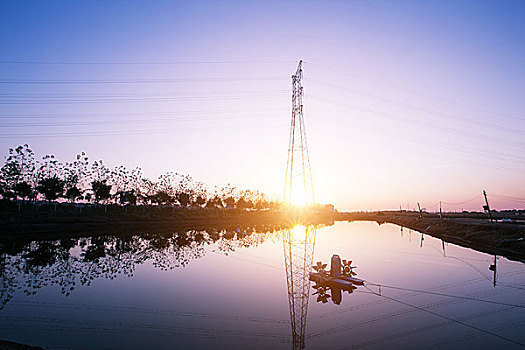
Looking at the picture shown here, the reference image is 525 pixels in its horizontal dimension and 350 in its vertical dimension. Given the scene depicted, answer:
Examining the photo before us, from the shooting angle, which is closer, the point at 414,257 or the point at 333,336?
the point at 333,336

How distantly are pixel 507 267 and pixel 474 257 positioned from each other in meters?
5.28

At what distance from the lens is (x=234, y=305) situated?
16.0 meters

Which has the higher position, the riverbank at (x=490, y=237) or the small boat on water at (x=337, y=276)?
the riverbank at (x=490, y=237)

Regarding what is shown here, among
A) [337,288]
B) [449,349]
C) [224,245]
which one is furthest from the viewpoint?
[224,245]

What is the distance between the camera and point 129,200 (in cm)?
7244

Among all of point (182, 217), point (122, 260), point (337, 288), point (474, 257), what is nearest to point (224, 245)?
point (122, 260)

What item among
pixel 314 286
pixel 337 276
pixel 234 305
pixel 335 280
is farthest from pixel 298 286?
pixel 234 305

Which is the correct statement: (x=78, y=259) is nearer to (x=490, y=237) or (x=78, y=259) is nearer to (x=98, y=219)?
(x=98, y=219)

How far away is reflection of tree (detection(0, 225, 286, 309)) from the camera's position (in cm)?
1930

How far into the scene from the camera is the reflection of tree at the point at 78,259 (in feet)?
63.3

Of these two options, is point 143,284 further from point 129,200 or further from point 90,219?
point 129,200

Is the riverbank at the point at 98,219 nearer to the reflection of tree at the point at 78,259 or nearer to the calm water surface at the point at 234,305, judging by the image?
the reflection of tree at the point at 78,259

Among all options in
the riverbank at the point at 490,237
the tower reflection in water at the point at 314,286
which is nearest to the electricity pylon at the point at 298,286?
→ the tower reflection in water at the point at 314,286

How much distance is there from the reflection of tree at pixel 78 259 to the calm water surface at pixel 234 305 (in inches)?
4.5
